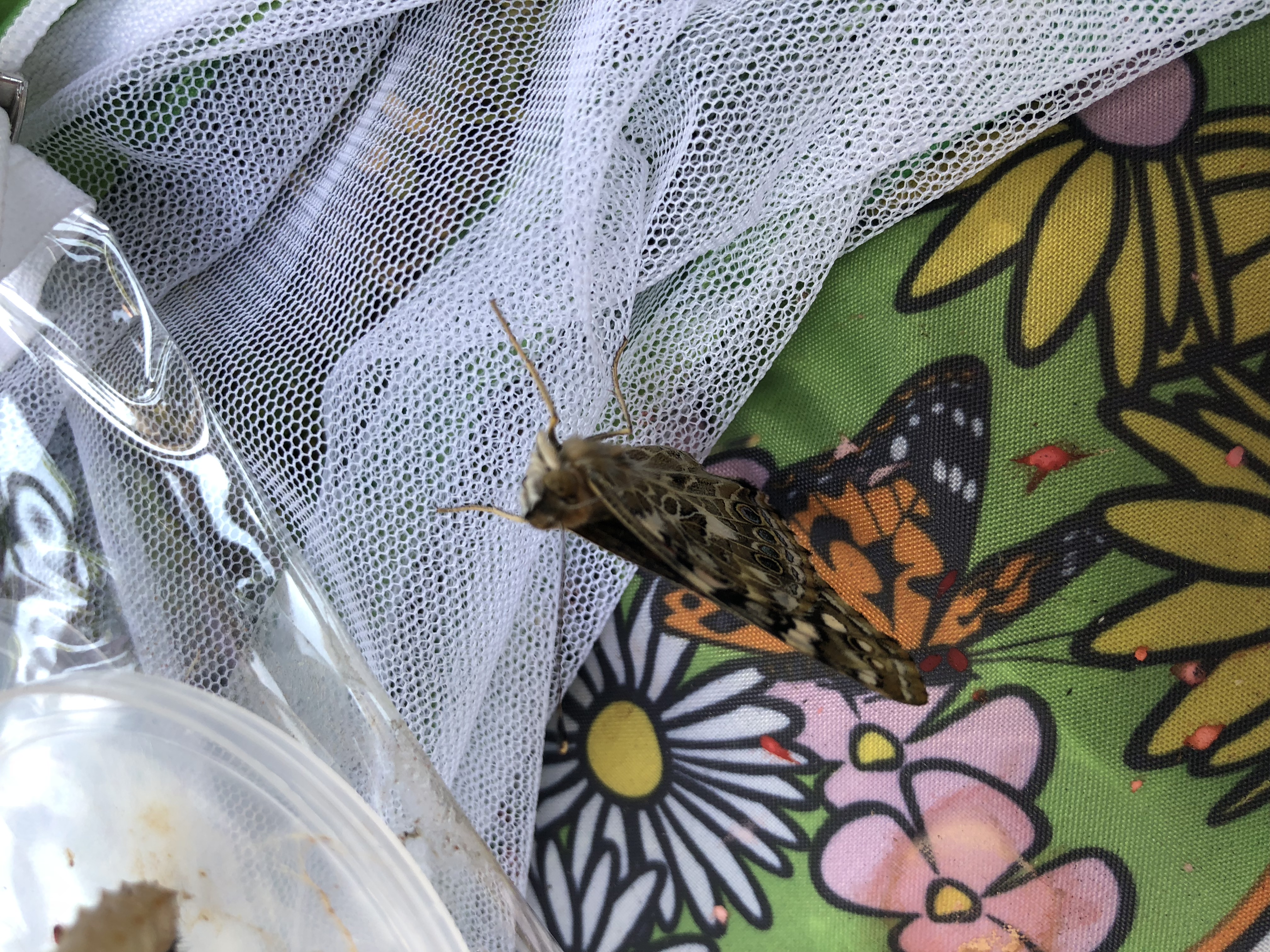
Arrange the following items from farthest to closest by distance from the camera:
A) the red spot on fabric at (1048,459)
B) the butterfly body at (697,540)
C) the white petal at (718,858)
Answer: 1. the white petal at (718,858)
2. the red spot on fabric at (1048,459)
3. the butterfly body at (697,540)

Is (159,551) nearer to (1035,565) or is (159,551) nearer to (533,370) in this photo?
(533,370)

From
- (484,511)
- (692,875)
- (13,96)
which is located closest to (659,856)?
(692,875)

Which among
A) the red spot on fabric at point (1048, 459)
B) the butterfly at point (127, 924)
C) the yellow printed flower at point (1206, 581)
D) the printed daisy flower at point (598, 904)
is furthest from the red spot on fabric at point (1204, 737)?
the butterfly at point (127, 924)

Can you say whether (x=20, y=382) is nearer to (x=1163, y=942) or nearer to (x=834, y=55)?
(x=834, y=55)

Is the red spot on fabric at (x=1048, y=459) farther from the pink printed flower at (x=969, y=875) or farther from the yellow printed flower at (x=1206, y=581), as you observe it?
the pink printed flower at (x=969, y=875)

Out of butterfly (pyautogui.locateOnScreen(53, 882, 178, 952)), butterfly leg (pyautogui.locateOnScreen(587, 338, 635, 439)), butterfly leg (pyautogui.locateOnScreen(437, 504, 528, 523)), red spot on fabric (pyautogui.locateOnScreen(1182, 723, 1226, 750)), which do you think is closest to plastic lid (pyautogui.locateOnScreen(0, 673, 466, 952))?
butterfly (pyautogui.locateOnScreen(53, 882, 178, 952))

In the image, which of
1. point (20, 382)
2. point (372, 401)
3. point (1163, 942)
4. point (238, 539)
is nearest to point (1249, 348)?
point (1163, 942)
